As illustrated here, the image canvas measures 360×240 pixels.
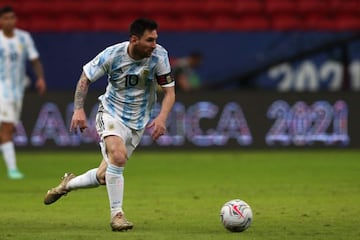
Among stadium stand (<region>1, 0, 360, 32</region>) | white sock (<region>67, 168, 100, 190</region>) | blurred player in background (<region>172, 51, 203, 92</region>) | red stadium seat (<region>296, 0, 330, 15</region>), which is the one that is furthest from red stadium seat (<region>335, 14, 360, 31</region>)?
white sock (<region>67, 168, 100, 190</region>)

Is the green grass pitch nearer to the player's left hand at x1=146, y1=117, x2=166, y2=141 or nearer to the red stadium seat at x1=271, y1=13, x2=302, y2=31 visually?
the player's left hand at x1=146, y1=117, x2=166, y2=141

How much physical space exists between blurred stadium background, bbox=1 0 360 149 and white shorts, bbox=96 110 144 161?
874 cm

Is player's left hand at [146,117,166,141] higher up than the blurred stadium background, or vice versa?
player's left hand at [146,117,166,141]

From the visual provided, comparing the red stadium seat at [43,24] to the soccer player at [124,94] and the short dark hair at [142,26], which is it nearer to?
the soccer player at [124,94]

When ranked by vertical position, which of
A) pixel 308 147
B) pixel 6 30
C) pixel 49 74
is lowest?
pixel 308 147

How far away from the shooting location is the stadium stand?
20.4 metres

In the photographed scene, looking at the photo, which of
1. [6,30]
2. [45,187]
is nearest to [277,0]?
[6,30]

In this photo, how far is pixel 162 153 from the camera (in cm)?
1733

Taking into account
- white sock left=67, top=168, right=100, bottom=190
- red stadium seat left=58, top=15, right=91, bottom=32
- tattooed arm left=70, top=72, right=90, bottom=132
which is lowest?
white sock left=67, top=168, right=100, bottom=190

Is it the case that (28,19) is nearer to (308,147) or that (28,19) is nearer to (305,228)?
(308,147)

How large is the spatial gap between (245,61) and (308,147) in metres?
2.82

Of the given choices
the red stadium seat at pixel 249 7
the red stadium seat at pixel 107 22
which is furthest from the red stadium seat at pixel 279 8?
the red stadium seat at pixel 107 22

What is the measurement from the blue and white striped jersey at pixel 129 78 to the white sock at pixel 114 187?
516mm

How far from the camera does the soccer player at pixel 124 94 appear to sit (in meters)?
8.02
